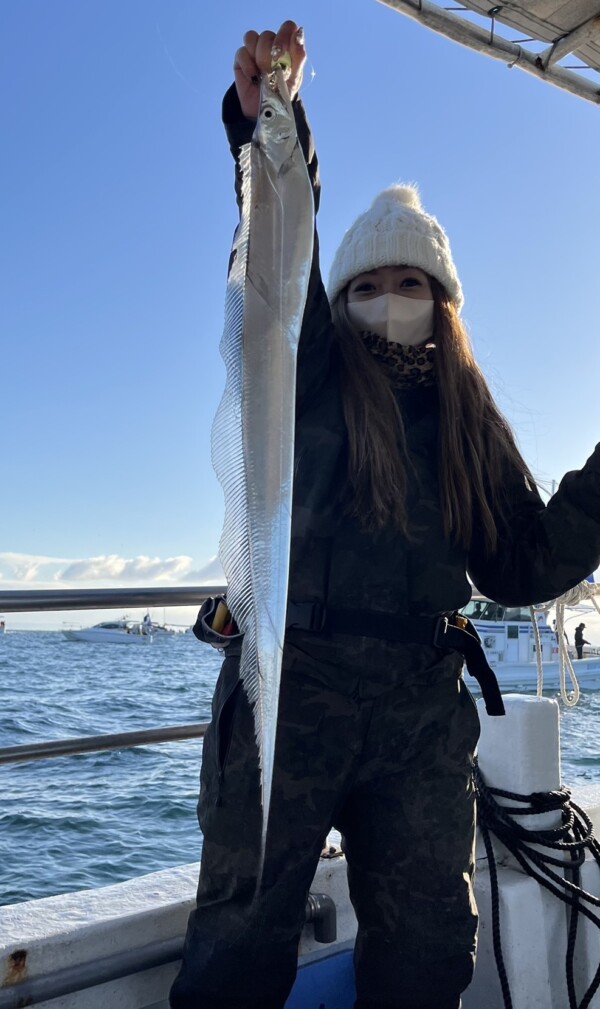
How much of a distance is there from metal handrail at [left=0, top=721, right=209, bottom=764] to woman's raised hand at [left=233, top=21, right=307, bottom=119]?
153 cm

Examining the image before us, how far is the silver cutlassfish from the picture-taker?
113 centimetres

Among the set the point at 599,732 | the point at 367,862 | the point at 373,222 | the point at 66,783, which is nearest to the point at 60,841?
the point at 66,783

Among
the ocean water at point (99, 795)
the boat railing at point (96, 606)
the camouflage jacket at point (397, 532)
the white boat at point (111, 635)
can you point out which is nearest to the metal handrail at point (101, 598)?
the boat railing at point (96, 606)

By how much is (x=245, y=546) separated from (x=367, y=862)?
962 mm

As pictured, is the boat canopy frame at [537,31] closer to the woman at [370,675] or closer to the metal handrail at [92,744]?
the woman at [370,675]

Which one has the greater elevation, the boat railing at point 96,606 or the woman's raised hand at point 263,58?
the woman's raised hand at point 263,58

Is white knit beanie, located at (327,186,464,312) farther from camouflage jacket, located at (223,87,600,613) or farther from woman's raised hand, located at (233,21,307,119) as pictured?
woman's raised hand, located at (233,21,307,119)

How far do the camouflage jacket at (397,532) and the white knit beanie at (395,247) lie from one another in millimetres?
252

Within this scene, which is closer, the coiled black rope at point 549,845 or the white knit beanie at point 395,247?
the white knit beanie at point 395,247

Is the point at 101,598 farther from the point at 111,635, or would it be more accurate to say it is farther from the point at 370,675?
the point at 111,635

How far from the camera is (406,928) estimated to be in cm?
168

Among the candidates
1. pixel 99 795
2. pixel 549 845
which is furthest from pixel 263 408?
pixel 99 795

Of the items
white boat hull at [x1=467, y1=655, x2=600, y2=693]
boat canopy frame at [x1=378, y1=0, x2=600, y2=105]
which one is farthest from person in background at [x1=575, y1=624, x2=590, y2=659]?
boat canopy frame at [x1=378, y1=0, x2=600, y2=105]

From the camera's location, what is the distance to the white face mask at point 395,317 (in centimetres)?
196
